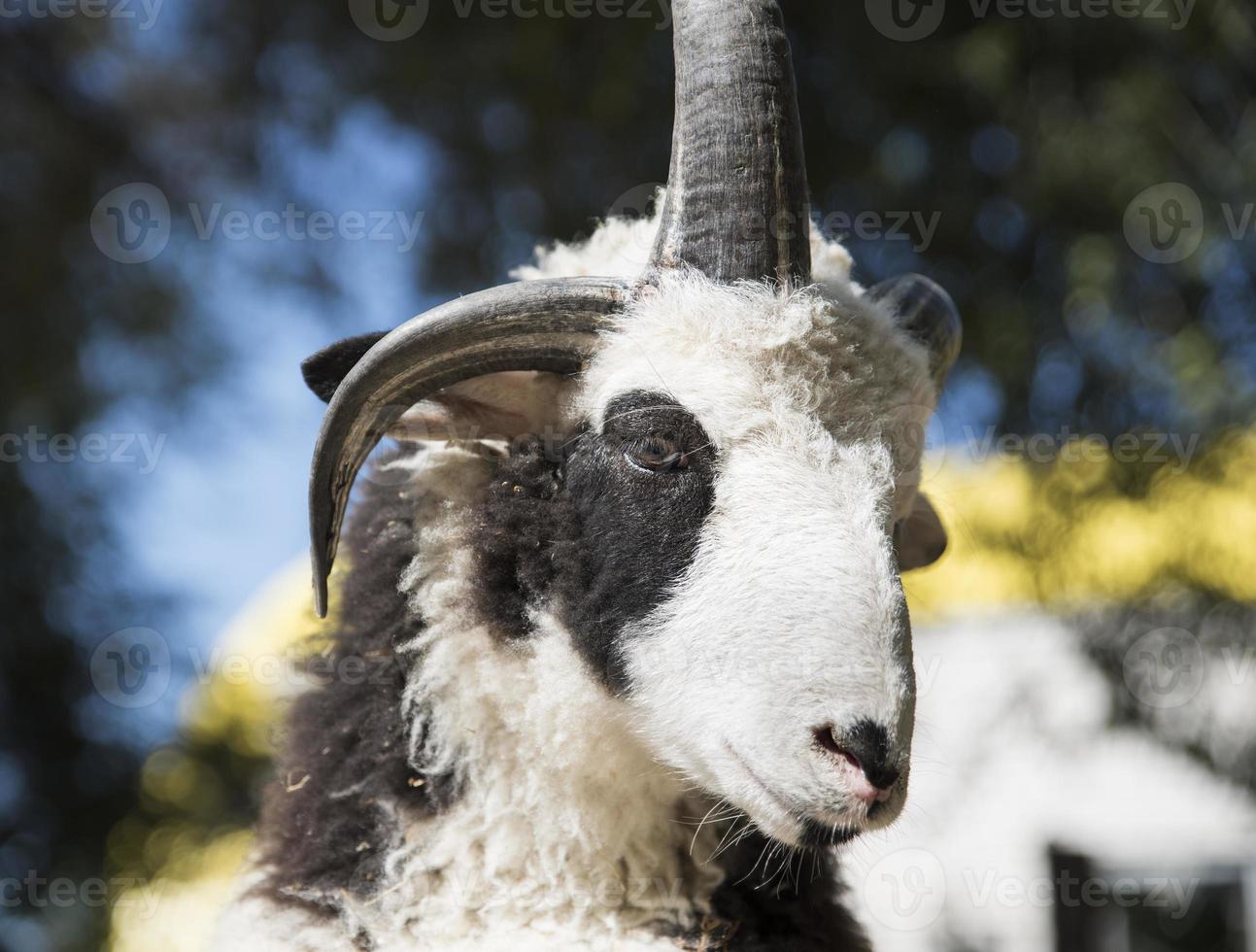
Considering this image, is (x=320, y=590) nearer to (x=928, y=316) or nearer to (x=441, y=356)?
(x=441, y=356)

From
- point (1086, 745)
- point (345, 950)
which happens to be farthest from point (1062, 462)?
point (345, 950)

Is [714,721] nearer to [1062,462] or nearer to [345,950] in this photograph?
[345,950]

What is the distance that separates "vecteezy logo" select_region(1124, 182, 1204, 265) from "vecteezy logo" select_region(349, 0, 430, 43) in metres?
3.77

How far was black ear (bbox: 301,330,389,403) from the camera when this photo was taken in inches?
95.4

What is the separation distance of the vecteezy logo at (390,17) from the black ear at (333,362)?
3976 mm

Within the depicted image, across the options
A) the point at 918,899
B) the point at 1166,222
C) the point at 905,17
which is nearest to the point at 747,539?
the point at 905,17

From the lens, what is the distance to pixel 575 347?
96.7 inches

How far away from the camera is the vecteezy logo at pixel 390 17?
5820mm

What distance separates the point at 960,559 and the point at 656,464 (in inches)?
188

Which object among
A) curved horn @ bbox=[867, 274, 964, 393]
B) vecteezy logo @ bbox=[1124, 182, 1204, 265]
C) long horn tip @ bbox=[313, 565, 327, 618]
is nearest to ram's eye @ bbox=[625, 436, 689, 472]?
long horn tip @ bbox=[313, 565, 327, 618]
